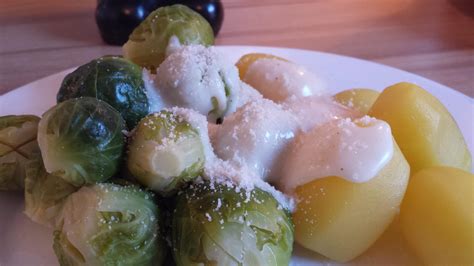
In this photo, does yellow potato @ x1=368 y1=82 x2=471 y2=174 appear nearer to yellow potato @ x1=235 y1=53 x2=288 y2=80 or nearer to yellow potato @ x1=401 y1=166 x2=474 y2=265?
yellow potato @ x1=401 y1=166 x2=474 y2=265

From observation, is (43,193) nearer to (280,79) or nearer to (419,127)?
(280,79)

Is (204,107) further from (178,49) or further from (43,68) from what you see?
(43,68)

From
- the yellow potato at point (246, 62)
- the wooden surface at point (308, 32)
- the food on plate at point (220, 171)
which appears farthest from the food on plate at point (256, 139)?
→ the wooden surface at point (308, 32)

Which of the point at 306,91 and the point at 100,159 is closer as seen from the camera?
the point at 100,159

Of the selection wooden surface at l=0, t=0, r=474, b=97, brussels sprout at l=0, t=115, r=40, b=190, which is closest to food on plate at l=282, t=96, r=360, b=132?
brussels sprout at l=0, t=115, r=40, b=190

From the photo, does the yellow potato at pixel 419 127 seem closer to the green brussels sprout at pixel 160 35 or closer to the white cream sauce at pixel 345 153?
the white cream sauce at pixel 345 153

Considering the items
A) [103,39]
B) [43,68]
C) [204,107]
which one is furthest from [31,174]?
[103,39]
